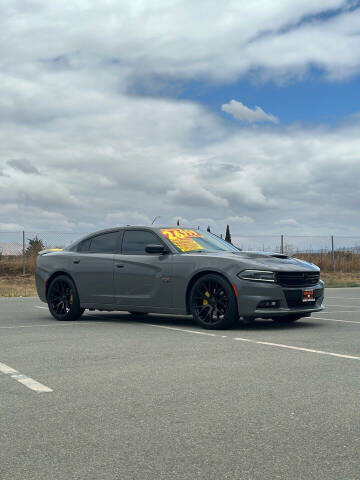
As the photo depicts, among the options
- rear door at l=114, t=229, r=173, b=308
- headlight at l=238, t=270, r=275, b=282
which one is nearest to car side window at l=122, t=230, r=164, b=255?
rear door at l=114, t=229, r=173, b=308

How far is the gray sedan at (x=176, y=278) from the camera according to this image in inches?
355

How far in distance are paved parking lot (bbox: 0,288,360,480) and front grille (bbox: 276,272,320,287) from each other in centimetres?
91

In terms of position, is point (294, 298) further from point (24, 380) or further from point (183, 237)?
point (24, 380)

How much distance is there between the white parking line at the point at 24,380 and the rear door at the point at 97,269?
4.18 m

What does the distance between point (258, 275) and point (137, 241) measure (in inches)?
88.5

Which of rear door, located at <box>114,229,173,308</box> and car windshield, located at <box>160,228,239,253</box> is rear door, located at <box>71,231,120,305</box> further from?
car windshield, located at <box>160,228,239,253</box>

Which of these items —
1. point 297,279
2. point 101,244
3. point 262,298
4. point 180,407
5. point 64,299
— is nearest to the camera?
point 180,407

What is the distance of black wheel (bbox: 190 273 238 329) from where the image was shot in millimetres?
8977

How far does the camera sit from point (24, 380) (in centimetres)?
557

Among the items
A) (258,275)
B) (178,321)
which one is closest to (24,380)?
(258,275)

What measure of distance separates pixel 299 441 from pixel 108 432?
1143 mm

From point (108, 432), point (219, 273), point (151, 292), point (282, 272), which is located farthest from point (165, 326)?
point (108, 432)

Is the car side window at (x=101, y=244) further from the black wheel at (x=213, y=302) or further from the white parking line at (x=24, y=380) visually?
the white parking line at (x=24, y=380)

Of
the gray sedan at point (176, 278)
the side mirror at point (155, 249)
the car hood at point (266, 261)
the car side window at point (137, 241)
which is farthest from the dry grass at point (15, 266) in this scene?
the car hood at point (266, 261)
